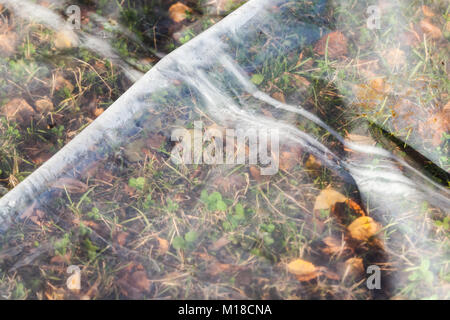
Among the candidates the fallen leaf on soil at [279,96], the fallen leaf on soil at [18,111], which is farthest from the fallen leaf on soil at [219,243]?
the fallen leaf on soil at [18,111]

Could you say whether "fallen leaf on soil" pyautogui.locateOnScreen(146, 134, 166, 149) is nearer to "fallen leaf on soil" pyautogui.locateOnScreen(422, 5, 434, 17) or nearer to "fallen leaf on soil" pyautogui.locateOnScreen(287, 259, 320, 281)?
"fallen leaf on soil" pyautogui.locateOnScreen(287, 259, 320, 281)

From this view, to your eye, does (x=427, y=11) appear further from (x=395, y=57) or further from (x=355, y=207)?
(x=355, y=207)

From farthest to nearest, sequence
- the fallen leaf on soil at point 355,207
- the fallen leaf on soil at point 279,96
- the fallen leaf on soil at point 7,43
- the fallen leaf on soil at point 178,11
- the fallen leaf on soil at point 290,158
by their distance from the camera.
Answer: the fallen leaf on soil at point 178,11 → the fallen leaf on soil at point 7,43 → the fallen leaf on soil at point 279,96 → the fallen leaf on soil at point 290,158 → the fallen leaf on soil at point 355,207

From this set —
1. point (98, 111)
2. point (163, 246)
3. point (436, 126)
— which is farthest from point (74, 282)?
point (436, 126)

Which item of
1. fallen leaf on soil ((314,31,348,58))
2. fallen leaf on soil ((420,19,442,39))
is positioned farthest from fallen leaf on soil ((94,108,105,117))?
fallen leaf on soil ((420,19,442,39))

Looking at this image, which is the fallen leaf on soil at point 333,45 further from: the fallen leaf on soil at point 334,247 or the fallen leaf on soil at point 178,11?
the fallen leaf on soil at point 334,247
